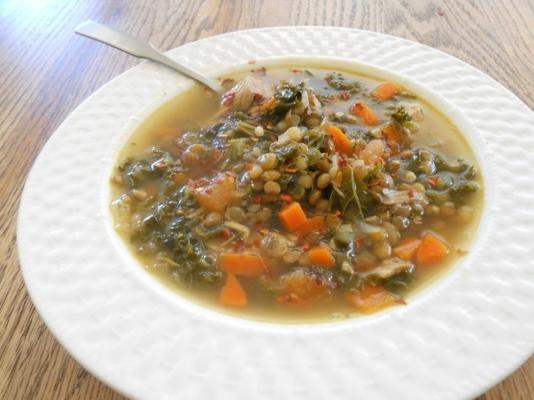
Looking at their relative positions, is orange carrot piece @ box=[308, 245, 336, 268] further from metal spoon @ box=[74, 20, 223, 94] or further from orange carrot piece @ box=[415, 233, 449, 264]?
metal spoon @ box=[74, 20, 223, 94]

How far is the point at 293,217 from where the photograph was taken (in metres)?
2.65

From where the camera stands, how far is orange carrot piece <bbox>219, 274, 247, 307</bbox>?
2.37 meters

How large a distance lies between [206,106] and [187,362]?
201 cm

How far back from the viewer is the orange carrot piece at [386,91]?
3436 mm

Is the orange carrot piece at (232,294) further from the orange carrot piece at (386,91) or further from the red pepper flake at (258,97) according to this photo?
the orange carrot piece at (386,91)

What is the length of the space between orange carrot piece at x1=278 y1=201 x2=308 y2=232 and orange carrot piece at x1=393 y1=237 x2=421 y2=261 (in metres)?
0.49

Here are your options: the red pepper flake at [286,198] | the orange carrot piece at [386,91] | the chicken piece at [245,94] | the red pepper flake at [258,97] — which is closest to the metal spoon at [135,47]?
the chicken piece at [245,94]

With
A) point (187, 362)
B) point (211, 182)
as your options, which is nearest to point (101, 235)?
point (211, 182)

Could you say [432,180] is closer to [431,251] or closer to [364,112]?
[431,251]

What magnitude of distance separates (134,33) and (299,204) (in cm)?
264

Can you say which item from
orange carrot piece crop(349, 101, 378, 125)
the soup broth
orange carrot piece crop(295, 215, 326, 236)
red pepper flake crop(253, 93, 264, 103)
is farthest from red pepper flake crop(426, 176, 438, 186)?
red pepper flake crop(253, 93, 264, 103)

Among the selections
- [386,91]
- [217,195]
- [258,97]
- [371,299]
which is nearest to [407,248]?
[371,299]

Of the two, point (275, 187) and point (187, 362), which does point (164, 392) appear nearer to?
point (187, 362)

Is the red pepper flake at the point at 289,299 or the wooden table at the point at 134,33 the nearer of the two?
the red pepper flake at the point at 289,299
